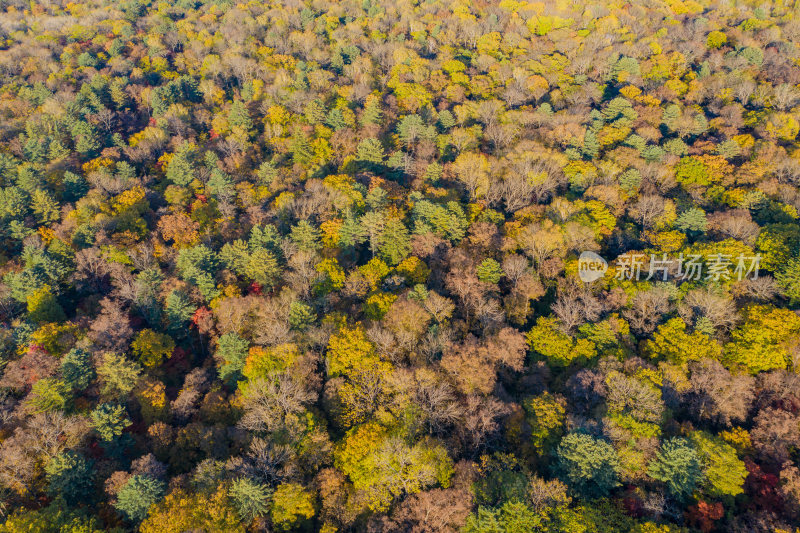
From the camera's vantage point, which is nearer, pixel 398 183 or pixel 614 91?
pixel 398 183

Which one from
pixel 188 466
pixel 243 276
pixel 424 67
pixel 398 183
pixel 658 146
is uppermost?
pixel 424 67

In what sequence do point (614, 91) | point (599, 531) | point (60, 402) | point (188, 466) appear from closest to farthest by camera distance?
point (599, 531)
point (188, 466)
point (60, 402)
point (614, 91)

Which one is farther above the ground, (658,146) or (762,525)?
(658,146)

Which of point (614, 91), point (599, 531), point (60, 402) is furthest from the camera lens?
point (614, 91)

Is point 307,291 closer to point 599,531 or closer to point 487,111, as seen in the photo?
point 599,531

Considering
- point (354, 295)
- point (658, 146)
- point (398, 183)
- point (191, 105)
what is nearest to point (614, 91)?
point (658, 146)

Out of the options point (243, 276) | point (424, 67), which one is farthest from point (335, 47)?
point (243, 276)

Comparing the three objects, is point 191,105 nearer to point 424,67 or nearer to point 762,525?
point 424,67
